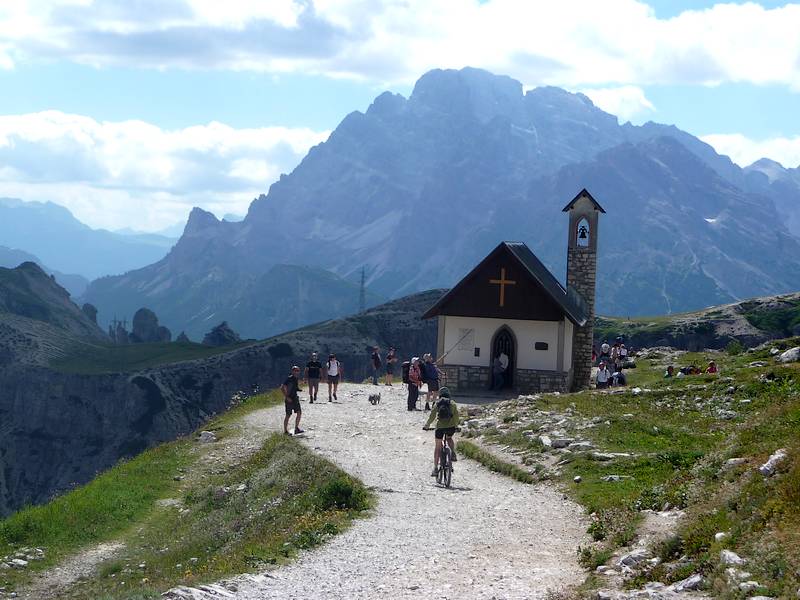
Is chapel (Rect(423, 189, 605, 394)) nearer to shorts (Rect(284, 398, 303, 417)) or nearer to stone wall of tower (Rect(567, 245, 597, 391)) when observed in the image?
stone wall of tower (Rect(567, 245, 597, 391))

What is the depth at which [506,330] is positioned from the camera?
47.0 m

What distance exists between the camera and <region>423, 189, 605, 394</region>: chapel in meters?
46.4

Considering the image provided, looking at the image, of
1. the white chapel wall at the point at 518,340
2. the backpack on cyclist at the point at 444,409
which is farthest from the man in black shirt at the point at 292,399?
the white chapel wall at the point at 518,340

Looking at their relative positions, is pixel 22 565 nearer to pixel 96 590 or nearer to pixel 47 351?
pixel 96 590

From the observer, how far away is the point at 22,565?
83.5 feet

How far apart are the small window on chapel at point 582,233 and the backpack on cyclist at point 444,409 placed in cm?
2846

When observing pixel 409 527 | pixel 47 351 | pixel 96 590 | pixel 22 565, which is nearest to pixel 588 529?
pixel 409 527

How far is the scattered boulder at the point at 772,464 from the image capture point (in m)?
15.6

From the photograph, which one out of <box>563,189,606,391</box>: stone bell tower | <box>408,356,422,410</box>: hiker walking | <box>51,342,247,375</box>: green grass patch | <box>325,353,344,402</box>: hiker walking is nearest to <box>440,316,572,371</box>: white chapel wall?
<box>325,353,344,402</box>: hiker walking

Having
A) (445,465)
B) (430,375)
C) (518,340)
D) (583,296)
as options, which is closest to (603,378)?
(518,340)

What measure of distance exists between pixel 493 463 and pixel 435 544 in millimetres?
8754

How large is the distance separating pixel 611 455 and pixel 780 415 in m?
5.11

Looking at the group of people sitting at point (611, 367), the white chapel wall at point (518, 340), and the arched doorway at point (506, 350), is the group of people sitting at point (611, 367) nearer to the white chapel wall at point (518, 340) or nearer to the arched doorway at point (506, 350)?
the white chapel wall at point (518, 340)

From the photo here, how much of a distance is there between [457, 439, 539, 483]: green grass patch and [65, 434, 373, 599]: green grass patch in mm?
3917
